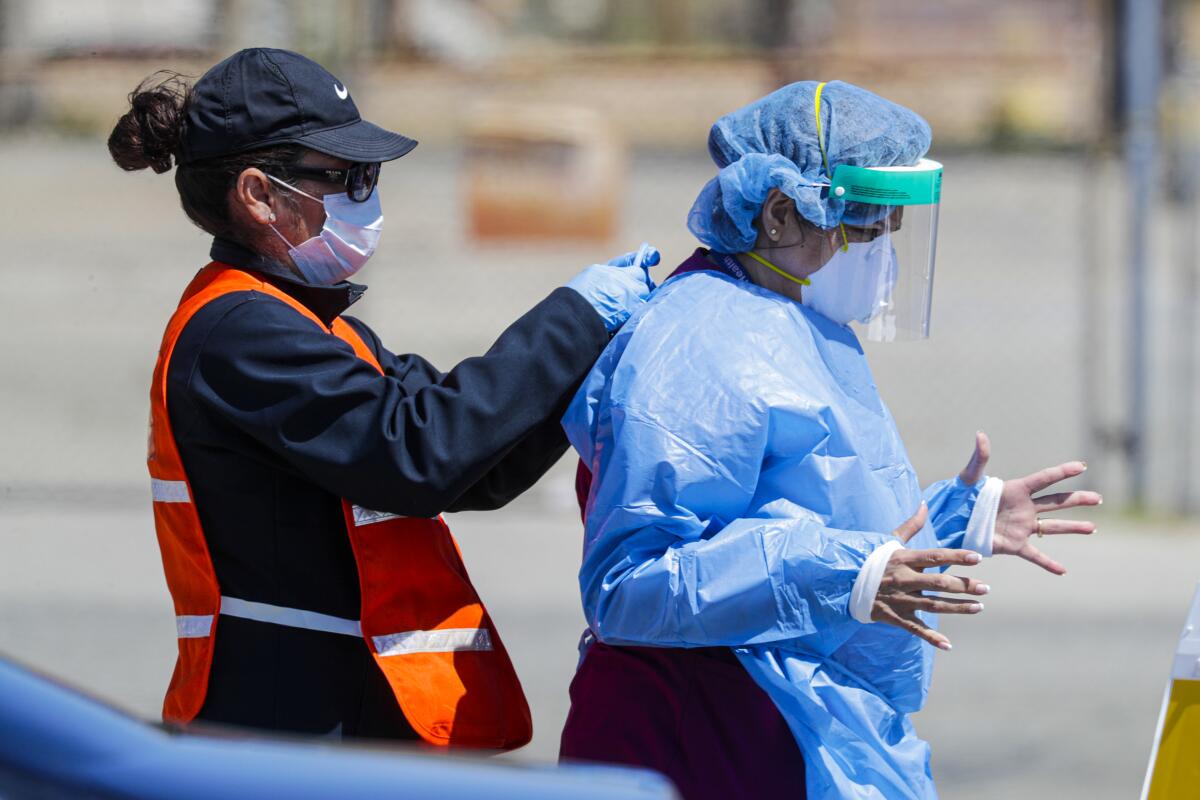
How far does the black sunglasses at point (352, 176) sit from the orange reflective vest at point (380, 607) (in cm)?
19

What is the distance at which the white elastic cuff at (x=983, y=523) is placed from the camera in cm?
266

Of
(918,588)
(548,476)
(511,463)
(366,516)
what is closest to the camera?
(918,588)

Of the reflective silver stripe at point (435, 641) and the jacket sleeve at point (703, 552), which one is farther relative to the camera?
the reflective silver stripe at point (435, 641)

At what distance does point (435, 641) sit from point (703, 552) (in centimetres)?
50

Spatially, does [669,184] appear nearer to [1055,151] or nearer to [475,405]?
[1055,151]

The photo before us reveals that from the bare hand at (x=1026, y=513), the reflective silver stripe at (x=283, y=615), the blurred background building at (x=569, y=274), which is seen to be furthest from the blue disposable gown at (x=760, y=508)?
the blurred background building at (x=569, y=274)

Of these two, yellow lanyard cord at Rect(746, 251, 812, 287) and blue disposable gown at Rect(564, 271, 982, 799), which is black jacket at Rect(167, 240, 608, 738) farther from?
yellow lanyard cord at Rect(746, 251, 812, 287)

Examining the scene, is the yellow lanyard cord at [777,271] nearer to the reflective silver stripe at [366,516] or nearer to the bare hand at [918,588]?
the bare hand at [918,588]

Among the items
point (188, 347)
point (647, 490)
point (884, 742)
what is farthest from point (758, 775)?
point (188, 347)

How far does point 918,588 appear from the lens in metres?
2.19

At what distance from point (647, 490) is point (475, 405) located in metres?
0.30

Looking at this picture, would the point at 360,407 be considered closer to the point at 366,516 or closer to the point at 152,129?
the point at 366,516

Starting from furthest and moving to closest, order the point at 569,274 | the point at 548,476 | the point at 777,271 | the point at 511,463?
the point at 569,274
the point at 548,476
the point at 511,463
the point at 777,271

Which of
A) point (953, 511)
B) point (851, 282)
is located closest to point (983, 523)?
point (953, 511)
